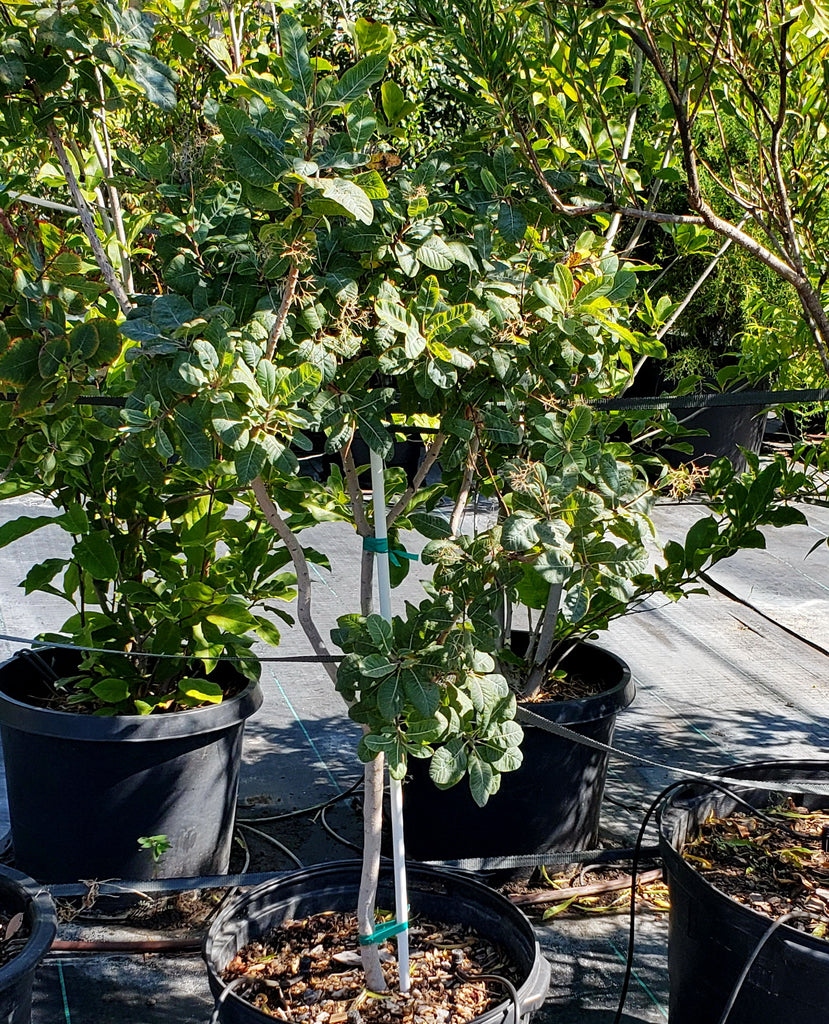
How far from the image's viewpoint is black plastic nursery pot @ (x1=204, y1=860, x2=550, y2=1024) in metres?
1.72

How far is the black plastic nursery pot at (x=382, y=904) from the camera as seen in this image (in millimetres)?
1717

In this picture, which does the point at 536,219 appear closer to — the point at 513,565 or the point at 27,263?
the point at 513,565

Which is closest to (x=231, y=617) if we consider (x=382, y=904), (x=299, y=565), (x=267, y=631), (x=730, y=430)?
(x=267, y=631)

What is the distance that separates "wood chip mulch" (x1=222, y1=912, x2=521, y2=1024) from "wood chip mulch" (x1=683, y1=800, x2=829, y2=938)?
0.46m

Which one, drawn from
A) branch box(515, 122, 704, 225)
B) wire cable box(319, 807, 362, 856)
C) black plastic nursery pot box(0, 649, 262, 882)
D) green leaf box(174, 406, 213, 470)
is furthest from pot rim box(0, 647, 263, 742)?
branch box(515, 122, 704, 225)

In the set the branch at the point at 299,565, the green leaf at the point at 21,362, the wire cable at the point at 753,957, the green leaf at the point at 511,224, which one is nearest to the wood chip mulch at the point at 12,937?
the branch at the point at 299,565

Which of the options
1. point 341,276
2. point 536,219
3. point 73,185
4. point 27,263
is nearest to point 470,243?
point 536,219

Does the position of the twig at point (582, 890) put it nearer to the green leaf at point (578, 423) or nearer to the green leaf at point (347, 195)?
the green leaf at point (578, 423)

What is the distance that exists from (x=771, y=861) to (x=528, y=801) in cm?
62

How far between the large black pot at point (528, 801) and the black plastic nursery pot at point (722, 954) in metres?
0.38

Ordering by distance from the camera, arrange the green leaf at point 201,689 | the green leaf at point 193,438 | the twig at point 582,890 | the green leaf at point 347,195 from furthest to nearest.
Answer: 1. the twig at point 582,890
2. the green leaf at point 201,689
3. the green leaf at point 193,438
4. the green leaf at point 347,195

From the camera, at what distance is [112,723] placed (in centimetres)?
222

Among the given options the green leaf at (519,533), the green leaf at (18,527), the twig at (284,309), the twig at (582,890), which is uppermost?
the twig at (284,309)

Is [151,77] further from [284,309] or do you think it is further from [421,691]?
[421,691]
